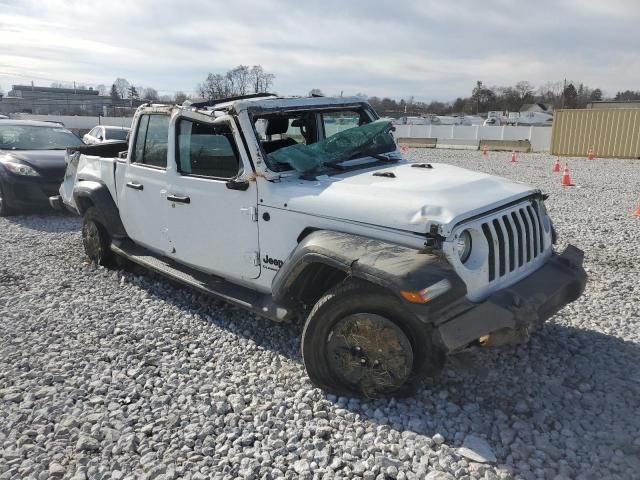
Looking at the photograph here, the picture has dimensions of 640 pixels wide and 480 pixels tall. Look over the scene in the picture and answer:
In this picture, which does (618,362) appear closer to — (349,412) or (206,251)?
(349,412)

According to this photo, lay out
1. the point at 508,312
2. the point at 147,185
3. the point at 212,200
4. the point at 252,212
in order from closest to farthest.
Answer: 1. the point at 508,312
2. the point at 252,212
3. the point at 212,200
4. the point at 147,185

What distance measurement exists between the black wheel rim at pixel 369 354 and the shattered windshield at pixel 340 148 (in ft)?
4.48

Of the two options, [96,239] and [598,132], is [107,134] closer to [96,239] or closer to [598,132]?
[96,239]

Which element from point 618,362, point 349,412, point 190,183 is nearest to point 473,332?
point 349,412

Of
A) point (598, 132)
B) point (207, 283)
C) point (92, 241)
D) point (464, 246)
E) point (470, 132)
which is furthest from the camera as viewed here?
point (470, 132)

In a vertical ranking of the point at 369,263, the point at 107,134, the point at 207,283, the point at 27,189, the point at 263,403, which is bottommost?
the point at 263,403

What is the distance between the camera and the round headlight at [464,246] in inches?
122

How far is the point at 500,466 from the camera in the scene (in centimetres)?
274

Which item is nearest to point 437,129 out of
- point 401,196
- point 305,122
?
point 305,122

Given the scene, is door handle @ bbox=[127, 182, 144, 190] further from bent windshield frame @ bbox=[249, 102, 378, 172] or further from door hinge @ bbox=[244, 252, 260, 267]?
door hinge @ bbox=[244, 252, 260, 267]

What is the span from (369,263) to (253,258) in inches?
47.9

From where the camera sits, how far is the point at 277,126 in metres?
4.64

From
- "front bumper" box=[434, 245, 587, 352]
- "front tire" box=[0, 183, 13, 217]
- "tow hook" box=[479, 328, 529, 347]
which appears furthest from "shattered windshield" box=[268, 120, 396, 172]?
"front tire" box=[0, 183, 13, 217]

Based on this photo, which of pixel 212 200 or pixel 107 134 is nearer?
pixel 212 200
